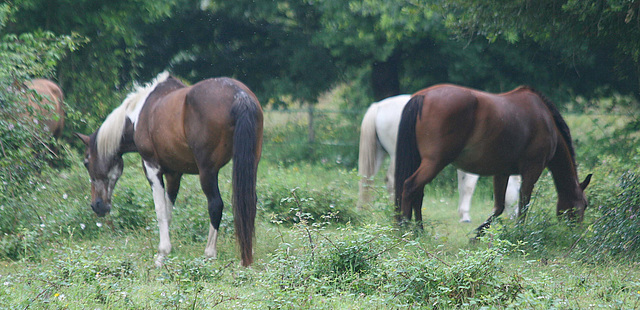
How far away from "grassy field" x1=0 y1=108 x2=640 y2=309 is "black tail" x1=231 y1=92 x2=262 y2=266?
22 centimetres

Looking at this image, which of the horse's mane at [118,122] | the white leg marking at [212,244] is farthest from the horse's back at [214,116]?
the horse's mane at [118,122]

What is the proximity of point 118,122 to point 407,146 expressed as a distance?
299 cm

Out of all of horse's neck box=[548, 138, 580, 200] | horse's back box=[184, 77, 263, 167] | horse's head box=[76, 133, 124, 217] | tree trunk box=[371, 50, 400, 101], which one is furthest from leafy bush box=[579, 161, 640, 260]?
tree trunk box=[371, 50, 400, 101]

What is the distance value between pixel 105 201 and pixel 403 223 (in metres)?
3.21

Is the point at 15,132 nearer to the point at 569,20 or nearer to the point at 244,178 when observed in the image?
the point at 244,178

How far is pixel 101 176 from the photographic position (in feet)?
22.7

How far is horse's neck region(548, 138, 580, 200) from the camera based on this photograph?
6617 millimetres

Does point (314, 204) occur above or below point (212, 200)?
below

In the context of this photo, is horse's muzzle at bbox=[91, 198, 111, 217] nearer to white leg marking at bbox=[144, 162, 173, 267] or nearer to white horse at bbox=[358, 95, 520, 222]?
white leg marking at bbox=[144, 162, 173, 267]

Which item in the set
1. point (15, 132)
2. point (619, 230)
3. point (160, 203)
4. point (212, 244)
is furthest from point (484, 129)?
point (15, 132)

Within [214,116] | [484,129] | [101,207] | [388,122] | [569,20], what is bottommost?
[101,207]

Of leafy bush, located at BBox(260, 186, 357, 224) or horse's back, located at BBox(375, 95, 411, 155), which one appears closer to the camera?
leafy bush, located at BBox(260, 186, 357, 224)

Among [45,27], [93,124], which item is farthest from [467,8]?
[45,27]

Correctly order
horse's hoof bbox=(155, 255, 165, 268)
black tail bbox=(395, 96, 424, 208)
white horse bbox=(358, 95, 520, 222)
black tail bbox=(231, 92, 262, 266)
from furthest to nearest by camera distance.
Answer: white horse bbox=(358, 95, 520, 222) < black tail bbox=(395, 96, 424, 208) < horse's hoof bbox=(155, 255, 165, 268) < black tail bbox=(231, 92, 262, 266)
